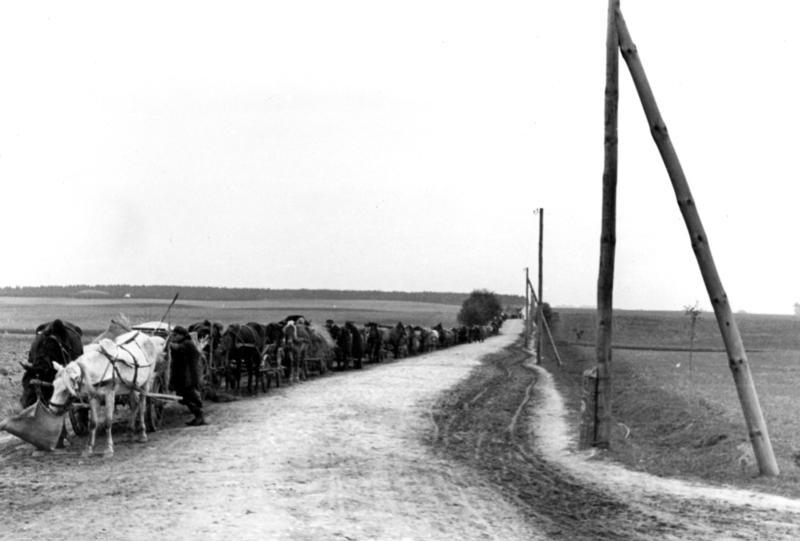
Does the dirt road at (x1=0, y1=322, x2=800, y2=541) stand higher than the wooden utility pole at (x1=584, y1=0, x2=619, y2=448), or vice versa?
the wooden utility pole at (x1=584, y1=0, x2=619, y2=448)

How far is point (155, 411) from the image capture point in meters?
14.9

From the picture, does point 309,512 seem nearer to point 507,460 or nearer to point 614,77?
point 507,460

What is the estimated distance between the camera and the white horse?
1113cm

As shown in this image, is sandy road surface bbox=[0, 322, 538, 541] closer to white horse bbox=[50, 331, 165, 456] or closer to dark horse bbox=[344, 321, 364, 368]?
white horse bbox=[50, 331, 165, 456]

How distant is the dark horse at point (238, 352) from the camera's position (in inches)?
779

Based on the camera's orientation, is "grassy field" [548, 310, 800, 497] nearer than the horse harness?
Yes

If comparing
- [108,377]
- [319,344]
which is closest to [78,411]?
[108,377]

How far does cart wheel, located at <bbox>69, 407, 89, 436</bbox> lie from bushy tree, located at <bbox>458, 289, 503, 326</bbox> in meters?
91.1

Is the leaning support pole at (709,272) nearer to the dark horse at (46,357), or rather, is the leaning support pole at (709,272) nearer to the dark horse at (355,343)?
the dark horse at (46,357)

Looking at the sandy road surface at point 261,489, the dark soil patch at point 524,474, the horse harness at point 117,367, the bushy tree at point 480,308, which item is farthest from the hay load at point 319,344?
the bushy tree at point 480,308

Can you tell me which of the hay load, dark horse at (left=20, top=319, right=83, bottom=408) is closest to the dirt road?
dark horse at (left=20, top=319, right=83, bottom=408)

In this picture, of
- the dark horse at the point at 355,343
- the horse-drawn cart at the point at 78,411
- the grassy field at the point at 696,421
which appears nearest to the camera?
the horse-drawn cart at the point at 78,411

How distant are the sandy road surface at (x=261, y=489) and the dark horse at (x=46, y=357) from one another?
0.85 metres

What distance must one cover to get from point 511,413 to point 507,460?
622 cm
